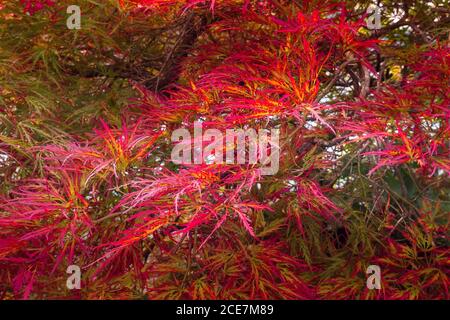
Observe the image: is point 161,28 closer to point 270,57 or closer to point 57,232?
point 270,57

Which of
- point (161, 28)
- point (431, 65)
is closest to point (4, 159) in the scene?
point (161, 28)

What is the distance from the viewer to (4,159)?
5.05ft

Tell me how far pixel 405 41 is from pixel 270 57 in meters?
0.75

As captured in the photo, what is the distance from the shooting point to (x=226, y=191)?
1163mm

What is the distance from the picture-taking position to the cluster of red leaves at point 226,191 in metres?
1.16

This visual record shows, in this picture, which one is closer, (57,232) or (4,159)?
(57,232)

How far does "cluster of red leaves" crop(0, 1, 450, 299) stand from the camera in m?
1.16
